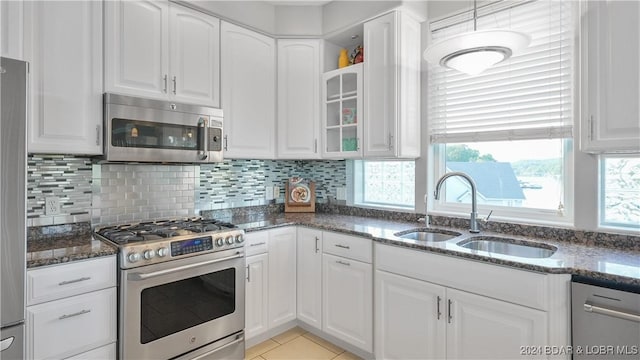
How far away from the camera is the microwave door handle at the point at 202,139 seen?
2385mm

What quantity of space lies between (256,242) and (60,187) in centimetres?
126

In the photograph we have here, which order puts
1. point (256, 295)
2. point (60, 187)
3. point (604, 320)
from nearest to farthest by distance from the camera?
point (604, 320) → point (60, 187) → point (256, 295)

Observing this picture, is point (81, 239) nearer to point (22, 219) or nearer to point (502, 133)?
point (22, 219)

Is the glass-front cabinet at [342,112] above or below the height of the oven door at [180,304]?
above

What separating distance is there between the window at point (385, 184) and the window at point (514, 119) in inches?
11.4

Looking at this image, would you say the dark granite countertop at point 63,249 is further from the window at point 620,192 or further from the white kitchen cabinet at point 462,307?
the window at point 620,192

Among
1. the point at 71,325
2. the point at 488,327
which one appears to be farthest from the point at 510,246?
the point at 71,325

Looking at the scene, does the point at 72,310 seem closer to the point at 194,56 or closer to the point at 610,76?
the point at 194,56

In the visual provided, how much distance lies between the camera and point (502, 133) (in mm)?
2262

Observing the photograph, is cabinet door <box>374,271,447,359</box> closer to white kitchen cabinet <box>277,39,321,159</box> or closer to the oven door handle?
the oven door handle

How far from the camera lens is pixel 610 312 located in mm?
1362

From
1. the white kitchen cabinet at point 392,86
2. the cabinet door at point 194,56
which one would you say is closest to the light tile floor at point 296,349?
the white kitchen cabinet at point 392,86

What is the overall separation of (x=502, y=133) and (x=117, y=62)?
2.49 m

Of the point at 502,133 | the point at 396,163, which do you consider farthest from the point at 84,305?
the point at 502,133
